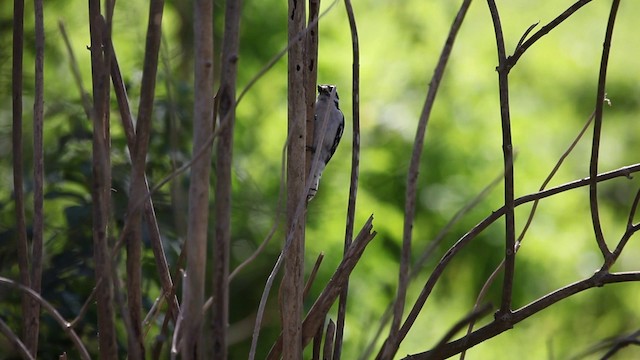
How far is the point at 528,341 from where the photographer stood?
6.39 feet

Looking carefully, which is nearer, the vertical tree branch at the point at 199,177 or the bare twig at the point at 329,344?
the vertical tree branch at the point at 199,177

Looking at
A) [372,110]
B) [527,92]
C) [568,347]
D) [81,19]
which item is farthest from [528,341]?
[81,19]

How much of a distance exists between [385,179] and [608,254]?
4.49 ft

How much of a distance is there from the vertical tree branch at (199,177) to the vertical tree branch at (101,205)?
1.9 inches

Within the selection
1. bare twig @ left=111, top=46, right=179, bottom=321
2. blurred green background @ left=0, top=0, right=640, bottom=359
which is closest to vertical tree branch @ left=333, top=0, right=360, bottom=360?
bare twig @ left=111, top=46, right=179, bottom=321

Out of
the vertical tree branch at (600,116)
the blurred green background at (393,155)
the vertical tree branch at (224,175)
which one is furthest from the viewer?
the blurred green background at (393,155)

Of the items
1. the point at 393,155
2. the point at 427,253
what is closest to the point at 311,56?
the point at 427,253

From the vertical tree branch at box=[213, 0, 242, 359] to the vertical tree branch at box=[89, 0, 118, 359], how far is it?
64mm

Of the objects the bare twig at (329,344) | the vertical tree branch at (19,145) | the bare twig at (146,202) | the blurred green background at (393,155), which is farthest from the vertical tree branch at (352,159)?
the blurred green background at (393,155)

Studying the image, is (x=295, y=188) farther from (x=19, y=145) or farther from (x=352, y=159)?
(x=19, y=145)

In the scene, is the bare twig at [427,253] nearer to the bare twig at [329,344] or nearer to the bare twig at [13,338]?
the bare twig at [329,344]

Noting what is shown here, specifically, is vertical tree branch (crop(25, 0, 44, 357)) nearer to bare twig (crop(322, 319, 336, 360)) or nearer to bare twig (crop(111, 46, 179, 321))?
bare twig (crop(111, 46, 179, 321))

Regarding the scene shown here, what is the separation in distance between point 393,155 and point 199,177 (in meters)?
1.59

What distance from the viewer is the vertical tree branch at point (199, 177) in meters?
0.50
